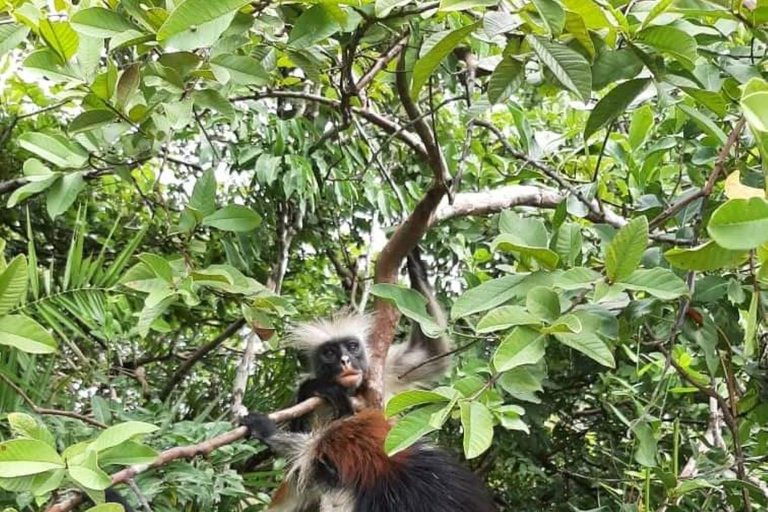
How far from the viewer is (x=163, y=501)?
266cm

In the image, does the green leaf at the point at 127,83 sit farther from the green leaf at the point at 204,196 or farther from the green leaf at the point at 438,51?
the green leaf at the point at 438,51

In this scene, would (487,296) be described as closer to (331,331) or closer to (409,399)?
(409,399)

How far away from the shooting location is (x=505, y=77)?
176 centimetres

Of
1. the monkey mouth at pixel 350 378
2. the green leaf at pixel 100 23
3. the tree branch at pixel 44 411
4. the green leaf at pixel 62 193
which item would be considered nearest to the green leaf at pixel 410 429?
the green leaf at pixel 100 23

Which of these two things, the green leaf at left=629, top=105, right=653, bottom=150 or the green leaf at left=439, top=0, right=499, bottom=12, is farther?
the green leaf at left=629, top=105, right=653, bottom=150

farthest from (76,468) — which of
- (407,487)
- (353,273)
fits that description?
(353,273)

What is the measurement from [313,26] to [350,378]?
2.32m

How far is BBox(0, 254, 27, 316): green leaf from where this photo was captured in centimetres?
176

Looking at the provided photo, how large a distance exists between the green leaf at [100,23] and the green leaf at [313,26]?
13.4 inches

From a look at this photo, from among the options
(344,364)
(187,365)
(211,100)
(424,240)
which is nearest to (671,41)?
(211,100)

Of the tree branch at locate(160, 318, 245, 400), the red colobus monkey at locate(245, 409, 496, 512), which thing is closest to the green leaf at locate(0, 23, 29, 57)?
the red colobus monkey at locate(245, 409, 496, 512)

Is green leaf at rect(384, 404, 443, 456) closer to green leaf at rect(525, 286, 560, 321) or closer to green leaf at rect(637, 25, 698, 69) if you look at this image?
green leaf at rect(525, 286, 560, 321)

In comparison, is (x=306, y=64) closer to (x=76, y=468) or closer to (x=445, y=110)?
(x=76, y=468)

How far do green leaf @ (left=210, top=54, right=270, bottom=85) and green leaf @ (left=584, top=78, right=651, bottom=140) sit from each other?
767 mm
